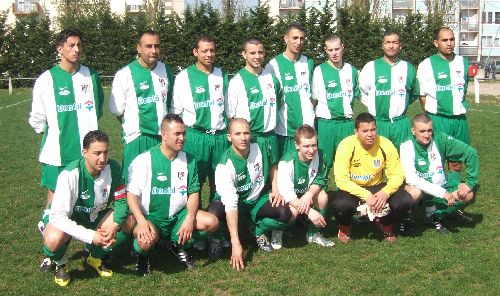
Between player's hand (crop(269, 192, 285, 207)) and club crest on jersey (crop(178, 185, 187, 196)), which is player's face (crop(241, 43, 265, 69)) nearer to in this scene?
player's hand (crop(269, 192, 285, 207))

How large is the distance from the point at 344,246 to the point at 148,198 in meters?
1.87

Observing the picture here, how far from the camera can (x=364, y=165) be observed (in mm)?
5398

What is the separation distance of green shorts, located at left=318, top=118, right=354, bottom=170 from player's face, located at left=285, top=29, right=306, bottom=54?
830mm

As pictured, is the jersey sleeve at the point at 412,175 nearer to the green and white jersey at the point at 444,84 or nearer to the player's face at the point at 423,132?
the player's face at the point at 423,132

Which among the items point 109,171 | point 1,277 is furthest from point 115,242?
point 1,277

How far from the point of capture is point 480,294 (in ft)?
13.5

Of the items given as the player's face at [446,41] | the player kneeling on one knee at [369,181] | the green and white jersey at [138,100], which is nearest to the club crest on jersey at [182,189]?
the green and white jersey at [138,100]

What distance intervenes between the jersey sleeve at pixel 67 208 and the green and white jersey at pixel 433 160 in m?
3.04

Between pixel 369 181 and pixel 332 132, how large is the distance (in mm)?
873

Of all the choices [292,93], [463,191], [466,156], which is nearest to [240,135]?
[292,93]

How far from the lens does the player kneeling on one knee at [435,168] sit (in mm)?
5398

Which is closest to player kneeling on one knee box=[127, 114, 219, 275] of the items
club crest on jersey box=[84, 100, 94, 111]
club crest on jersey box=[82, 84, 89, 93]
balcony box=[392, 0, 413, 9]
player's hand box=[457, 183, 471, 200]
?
club crest on jersey box=[84, 100, 94, 111]

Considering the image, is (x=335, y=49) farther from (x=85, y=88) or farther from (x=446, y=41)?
(x=85, y=88)

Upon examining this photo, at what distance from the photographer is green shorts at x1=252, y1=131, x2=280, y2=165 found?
5.46 m
